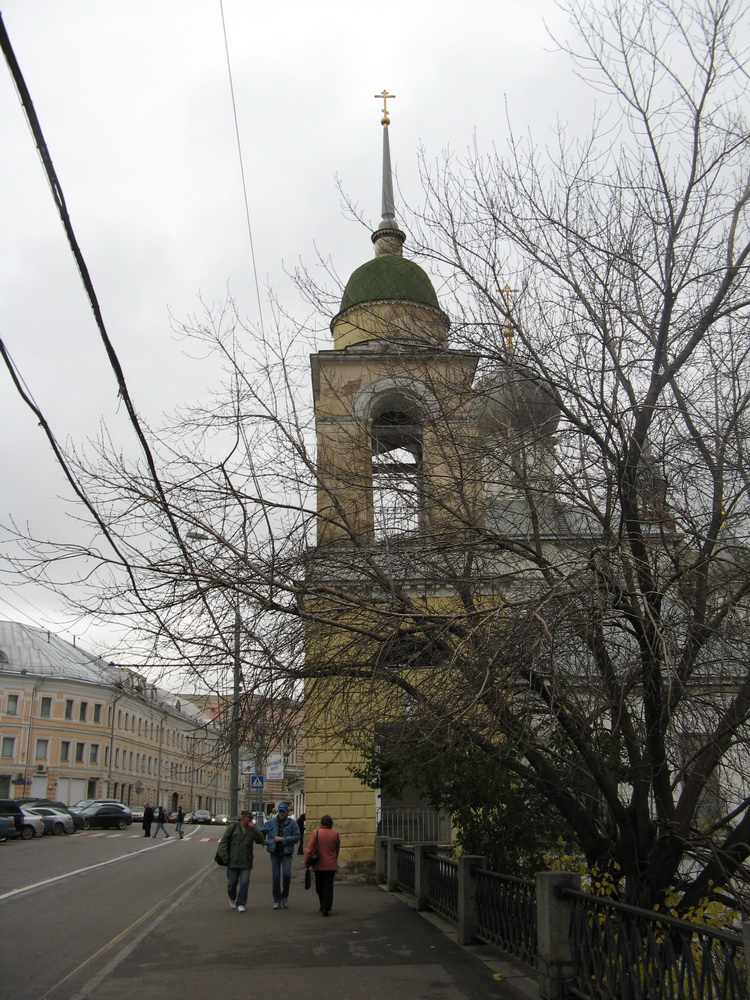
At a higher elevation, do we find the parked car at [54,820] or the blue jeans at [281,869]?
the blue jeans at [281,869]

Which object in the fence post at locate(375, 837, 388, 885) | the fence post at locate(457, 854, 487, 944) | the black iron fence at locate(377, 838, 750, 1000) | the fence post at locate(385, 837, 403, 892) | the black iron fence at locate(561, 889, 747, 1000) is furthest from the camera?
the fence post at locate(375, 837, 388, 885)

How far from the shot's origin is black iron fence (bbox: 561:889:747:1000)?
538cm

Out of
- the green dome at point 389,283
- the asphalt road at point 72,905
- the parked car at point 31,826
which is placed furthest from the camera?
the parked car at point 31,826

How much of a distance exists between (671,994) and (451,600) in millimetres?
4992

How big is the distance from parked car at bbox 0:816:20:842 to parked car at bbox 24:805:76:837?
17.3 feet

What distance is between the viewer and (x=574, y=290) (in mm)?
9117

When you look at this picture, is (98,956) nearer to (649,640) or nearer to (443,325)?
(649,640)

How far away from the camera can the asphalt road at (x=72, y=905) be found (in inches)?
360

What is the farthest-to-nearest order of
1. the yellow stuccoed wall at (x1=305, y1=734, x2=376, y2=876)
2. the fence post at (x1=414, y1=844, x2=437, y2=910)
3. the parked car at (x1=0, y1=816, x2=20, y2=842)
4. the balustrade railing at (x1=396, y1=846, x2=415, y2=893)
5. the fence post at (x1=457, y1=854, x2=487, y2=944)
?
the parked car at (x1=0, y1=816, x2=20, y2=842) < the yellow stuccoed wall at (x1=305, y1=734, x2=376, y2=876) < the balustrade railing at (x1=396, y1=846, x2=415, y2=893) < the fence post at (x1=414, y1=844, x2=437, y2=910) < the fence post at (x1=457, y1=854, x2=487, y2=944)

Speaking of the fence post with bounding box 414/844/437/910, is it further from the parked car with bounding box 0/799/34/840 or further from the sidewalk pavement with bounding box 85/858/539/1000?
the parked car with bounding box 0/799/34/840

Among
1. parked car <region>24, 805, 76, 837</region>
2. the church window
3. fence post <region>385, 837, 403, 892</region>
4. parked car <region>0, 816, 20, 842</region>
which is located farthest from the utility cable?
parked car <region>24, 805, 76, 837</region>

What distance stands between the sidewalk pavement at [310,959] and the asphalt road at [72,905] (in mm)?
394

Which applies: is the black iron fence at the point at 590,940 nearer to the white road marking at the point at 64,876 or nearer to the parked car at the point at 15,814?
the white road marking at the point at 64,876

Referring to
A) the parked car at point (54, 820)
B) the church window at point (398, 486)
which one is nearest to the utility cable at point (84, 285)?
the church window at point (398, 486)
